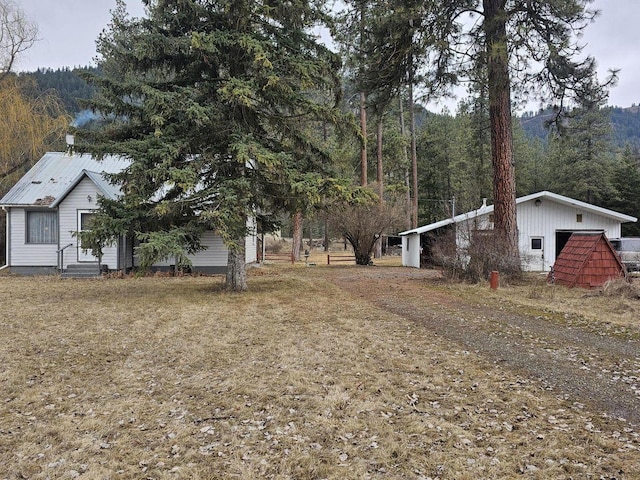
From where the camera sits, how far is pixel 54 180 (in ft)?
60.1

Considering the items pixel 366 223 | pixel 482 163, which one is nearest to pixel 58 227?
pixel 366 223

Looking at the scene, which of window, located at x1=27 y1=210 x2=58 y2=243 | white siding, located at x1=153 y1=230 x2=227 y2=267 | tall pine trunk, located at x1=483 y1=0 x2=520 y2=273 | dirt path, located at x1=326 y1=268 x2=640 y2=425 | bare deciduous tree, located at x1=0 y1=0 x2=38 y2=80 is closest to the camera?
dirt path, located at x1=326 y1=268 x2=640 y2=425

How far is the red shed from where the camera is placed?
1312 cm

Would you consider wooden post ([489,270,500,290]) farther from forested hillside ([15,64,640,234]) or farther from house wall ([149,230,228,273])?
forested hillside ([15,64,640,234])

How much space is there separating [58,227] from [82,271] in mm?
2027

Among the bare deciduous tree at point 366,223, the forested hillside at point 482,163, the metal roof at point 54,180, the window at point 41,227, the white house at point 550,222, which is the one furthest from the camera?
the forested hillside at point 482,163

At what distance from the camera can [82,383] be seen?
4.98m

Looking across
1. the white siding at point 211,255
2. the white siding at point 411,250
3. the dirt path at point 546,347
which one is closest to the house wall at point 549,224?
the white siding at point 411,250

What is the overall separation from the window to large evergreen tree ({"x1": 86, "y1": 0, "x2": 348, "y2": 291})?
724cm

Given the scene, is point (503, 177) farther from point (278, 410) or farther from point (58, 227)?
point (58, 227)

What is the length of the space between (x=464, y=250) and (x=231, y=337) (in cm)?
966

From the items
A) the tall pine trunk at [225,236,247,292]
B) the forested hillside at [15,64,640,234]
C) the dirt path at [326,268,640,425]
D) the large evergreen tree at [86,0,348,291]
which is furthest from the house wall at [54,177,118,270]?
the forested hillside at [15,64,640,234]

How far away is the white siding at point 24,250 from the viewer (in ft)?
55.8

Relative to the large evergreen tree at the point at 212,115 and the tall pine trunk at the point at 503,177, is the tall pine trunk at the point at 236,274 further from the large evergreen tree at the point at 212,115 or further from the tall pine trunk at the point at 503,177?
the tall pine trunk at the point at 503,177
